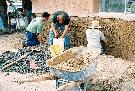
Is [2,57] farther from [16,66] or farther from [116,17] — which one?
[116,17]

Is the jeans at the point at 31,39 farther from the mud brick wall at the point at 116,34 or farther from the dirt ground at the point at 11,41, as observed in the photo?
the mud brick wall at the point at 116,34

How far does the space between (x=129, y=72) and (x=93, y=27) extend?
1999mm

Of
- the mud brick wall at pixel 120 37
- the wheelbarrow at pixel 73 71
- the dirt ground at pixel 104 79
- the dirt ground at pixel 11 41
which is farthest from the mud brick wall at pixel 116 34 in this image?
the wheelbarrow at pixel 73 71

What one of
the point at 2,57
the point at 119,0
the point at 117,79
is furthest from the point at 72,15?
the point at 117,79

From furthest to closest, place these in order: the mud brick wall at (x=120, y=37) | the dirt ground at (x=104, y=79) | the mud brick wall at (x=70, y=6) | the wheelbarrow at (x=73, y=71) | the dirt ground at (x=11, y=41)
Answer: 1. the dirt ground at (x=11, y=41)
2. the mud brick wall at (x=70, y=6)
3. the mud brick wall at (x=120, y=37)
4. the dirt ground at (x=104, y=79)
5. the wheelbarrow at (x=73, y=71)

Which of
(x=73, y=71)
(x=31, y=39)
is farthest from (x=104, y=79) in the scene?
(x=31, y=39)

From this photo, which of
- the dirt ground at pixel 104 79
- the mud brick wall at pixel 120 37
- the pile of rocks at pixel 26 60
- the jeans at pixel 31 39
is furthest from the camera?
the jeans at pixel 31 39

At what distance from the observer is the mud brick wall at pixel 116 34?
12414mm

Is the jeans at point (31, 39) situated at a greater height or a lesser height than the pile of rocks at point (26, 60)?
greater

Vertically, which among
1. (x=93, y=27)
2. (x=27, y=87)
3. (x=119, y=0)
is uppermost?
(x=119, y=0)

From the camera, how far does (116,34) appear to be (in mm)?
12812

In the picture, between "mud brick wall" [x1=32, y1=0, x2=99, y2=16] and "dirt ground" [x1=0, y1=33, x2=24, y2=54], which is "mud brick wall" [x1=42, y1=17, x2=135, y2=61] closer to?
"mud brick wall" [x1=32, y1=0, x2=99, y2=16]

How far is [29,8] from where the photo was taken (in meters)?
19.0

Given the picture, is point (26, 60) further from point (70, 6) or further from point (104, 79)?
point (70, 6)
